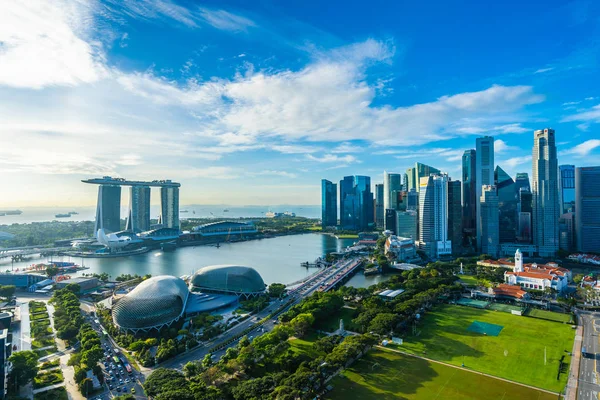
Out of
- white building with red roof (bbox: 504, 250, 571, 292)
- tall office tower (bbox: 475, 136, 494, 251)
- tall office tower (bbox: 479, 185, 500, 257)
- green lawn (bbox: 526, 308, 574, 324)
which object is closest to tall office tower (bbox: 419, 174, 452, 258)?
tall office tower (bbox: 479, 185, 500, 257)

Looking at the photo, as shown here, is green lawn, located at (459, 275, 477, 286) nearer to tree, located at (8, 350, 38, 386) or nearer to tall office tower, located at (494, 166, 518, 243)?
tall office tower, located at (494, 166, 518, 243)

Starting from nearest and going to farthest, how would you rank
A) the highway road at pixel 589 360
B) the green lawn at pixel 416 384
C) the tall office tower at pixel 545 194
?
1. the green lawn at pixel 416 384
2. the highway road at pixel 589 360
3. the tall office tower at pixel 545 194

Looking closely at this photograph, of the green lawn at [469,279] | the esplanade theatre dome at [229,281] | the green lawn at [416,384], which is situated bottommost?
the green lawn at [416,384]

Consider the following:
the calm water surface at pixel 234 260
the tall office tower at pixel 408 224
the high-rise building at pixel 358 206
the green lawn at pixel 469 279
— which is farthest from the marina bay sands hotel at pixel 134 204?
the green lawn at pixel 469 279

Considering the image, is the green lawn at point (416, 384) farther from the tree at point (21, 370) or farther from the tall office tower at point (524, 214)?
the tall office tower at point (524, 214)

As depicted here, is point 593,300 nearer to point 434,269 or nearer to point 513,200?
point 434,269
